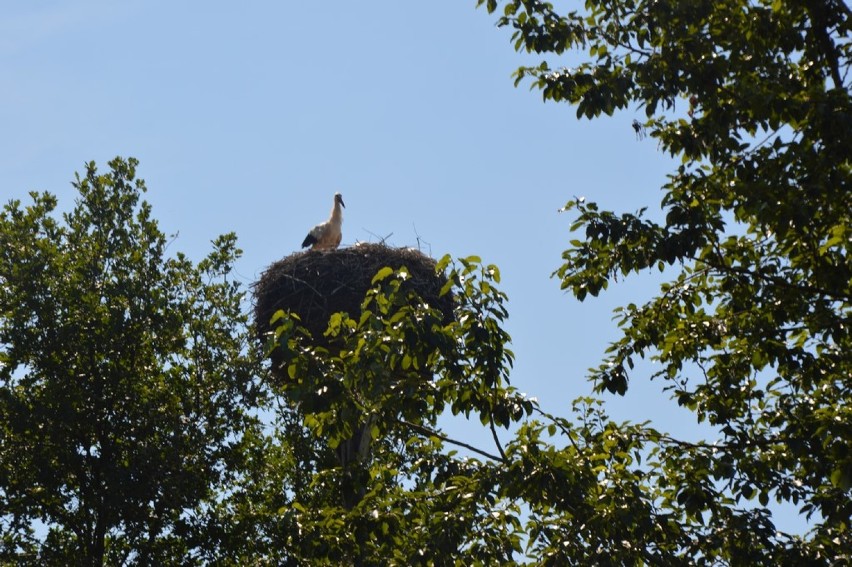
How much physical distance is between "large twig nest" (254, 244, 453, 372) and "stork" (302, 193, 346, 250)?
2.53 m

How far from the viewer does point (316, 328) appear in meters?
16.1

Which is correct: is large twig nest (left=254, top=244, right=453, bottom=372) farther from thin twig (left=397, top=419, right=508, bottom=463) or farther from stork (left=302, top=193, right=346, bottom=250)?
thin twig (left=397, top=419, right=508, bottom=463)

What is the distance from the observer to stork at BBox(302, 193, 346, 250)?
19.8m

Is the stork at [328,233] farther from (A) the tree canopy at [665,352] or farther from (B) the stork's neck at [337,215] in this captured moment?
(A) the tree canopy at [665,352]

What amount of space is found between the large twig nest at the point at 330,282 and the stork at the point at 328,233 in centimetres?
253

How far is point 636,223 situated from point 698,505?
1.92m

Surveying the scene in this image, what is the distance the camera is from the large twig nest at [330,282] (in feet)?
52.9

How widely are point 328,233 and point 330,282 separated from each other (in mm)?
3876

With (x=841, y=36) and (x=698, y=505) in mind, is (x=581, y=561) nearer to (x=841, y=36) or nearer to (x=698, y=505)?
(x=698, y=505)

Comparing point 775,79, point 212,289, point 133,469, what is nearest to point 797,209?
point 775,79

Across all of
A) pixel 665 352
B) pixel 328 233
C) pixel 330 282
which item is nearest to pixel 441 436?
pixel 665 352

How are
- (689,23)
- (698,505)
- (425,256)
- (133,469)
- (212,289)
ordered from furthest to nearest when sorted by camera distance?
(212,289), (425,256), (133,469), (689,23), (698,505)

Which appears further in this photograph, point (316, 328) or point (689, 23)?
point (316, 328)

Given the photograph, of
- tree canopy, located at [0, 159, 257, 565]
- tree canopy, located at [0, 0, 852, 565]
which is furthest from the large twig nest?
tree canopy, located at [0, 0, 852, 565]
